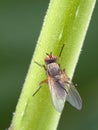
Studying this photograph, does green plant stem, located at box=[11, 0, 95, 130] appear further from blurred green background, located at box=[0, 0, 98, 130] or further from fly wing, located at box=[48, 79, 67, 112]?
blurred green background, located at box=[0, 0, 98, 130]

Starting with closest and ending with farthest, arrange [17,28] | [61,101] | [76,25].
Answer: [76,25] < [61,101] < [17,28]

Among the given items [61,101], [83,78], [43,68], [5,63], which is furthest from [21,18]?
[43,68]

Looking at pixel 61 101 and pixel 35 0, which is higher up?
pixel 35 0

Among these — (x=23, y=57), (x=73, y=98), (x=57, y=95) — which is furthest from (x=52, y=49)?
(x=23, y=57)

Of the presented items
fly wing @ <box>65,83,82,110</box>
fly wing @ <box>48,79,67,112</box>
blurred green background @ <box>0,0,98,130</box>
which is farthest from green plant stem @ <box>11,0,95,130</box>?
blurred green background @ <box>0,0,98,130</box>

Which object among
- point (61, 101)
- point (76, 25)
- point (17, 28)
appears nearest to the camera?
point (76, 25)

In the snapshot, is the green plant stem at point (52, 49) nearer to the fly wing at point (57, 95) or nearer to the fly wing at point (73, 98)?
the fly wing at point (57, 95)

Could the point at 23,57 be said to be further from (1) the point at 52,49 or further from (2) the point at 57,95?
(1) the point at 52,49

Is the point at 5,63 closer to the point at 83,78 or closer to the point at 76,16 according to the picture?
the point at 83,78
